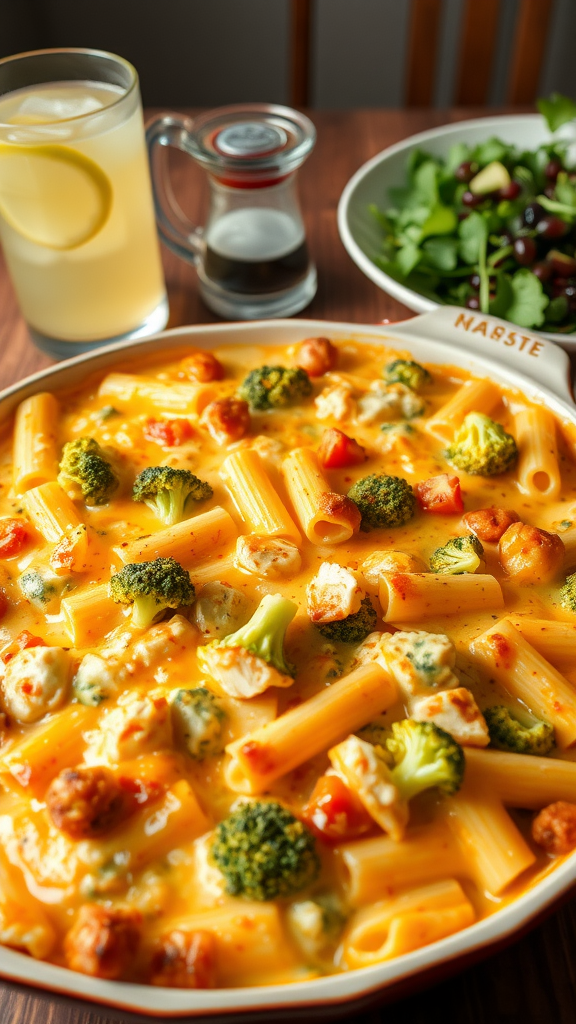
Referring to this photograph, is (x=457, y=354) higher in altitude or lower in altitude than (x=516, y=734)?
higher

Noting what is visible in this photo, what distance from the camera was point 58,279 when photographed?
3303 millimetres

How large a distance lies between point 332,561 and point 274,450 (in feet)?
1.59

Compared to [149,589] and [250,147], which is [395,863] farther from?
[250,147]

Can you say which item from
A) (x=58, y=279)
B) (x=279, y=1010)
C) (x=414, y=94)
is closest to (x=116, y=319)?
(x=58, y=279)

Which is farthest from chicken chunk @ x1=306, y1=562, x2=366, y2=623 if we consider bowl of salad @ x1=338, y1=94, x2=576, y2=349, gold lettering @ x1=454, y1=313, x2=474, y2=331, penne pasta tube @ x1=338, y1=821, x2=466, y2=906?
bowl of salad @ x1=338, y1=94, x2=576, y2=349

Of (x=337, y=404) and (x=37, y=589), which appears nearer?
(x=37, y=589)

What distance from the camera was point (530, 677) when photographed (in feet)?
7.07

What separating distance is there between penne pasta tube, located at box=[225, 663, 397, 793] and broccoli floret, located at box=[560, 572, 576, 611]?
1.88ft

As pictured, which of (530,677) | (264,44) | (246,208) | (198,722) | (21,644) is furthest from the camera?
(264,44)

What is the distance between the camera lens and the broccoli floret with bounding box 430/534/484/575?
2.40 m

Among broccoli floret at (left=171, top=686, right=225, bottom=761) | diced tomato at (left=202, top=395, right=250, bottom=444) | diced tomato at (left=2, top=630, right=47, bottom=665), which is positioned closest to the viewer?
broccoli floret at (left=171, top=686, right=225, bottom=761)

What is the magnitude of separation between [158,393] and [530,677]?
4.95ft

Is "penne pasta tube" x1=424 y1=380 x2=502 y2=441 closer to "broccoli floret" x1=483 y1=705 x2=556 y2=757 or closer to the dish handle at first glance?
the dish handle

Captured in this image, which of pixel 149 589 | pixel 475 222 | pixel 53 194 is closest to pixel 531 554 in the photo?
pixel 149 589
